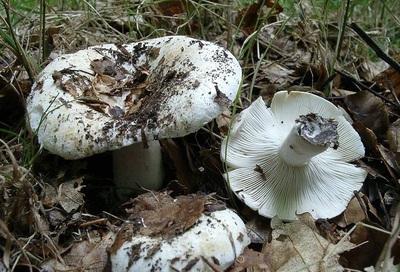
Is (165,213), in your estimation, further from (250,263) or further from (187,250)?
(250,263)

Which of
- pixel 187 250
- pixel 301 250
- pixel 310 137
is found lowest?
pixel 301 250

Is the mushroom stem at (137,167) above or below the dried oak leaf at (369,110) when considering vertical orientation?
below

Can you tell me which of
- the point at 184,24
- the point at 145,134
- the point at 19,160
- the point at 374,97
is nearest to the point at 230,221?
the point at 145,134

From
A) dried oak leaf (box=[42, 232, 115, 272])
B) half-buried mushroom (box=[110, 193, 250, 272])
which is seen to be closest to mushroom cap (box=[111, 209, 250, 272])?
half-buried mushroom (box=[110, 193, 250, 272])

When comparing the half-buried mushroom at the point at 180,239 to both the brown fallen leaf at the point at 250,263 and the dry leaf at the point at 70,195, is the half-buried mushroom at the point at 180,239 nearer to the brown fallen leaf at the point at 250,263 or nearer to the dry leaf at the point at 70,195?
the brown fallen leaf at the point at 250,263

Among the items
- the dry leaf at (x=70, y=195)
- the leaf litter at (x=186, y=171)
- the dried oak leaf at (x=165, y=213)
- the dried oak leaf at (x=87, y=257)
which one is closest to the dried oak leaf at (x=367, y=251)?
the leaf litter at (x=186, y=171)

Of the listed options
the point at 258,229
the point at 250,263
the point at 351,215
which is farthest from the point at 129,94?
the point at 351,215
